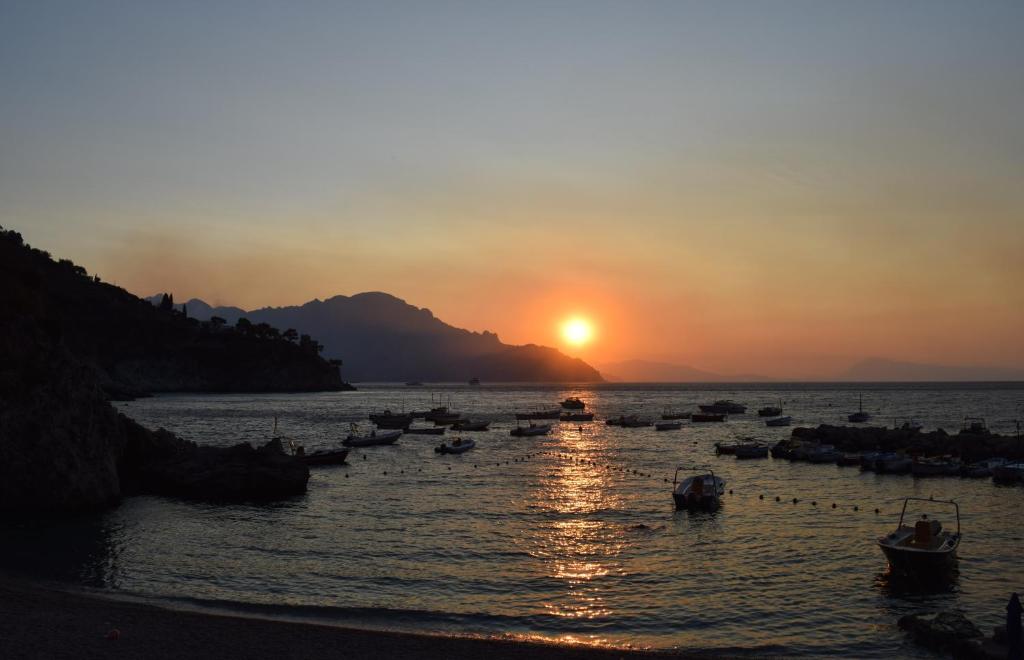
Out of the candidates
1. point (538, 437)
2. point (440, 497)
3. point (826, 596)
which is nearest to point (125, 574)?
point (440, 497)

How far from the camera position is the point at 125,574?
26.6 m

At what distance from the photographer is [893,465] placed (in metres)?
59.5

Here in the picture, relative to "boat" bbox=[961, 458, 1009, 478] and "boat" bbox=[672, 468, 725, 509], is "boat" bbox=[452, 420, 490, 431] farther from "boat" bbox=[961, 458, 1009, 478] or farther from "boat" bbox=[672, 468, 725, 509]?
"boat" bbox=[672, 468, 725, 509]

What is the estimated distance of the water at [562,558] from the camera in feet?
72.9

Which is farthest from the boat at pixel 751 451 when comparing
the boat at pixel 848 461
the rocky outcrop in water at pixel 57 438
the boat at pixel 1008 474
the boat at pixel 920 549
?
the rocky outcrop in water at pixel 57 438

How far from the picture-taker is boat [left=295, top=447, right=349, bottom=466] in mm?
62500

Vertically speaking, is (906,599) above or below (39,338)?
below

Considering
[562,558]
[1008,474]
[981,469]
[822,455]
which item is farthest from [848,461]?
[562,558]

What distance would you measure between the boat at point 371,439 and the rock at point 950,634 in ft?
218

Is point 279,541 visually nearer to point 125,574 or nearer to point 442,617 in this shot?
point 125,574

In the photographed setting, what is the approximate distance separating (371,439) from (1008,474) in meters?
60.5

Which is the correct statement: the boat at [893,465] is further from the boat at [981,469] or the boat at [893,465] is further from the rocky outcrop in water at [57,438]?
the rocky outcrop in water at [57,438]

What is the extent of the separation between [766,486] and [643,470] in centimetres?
1173

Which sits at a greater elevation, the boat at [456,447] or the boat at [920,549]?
the boat at [920,549]
